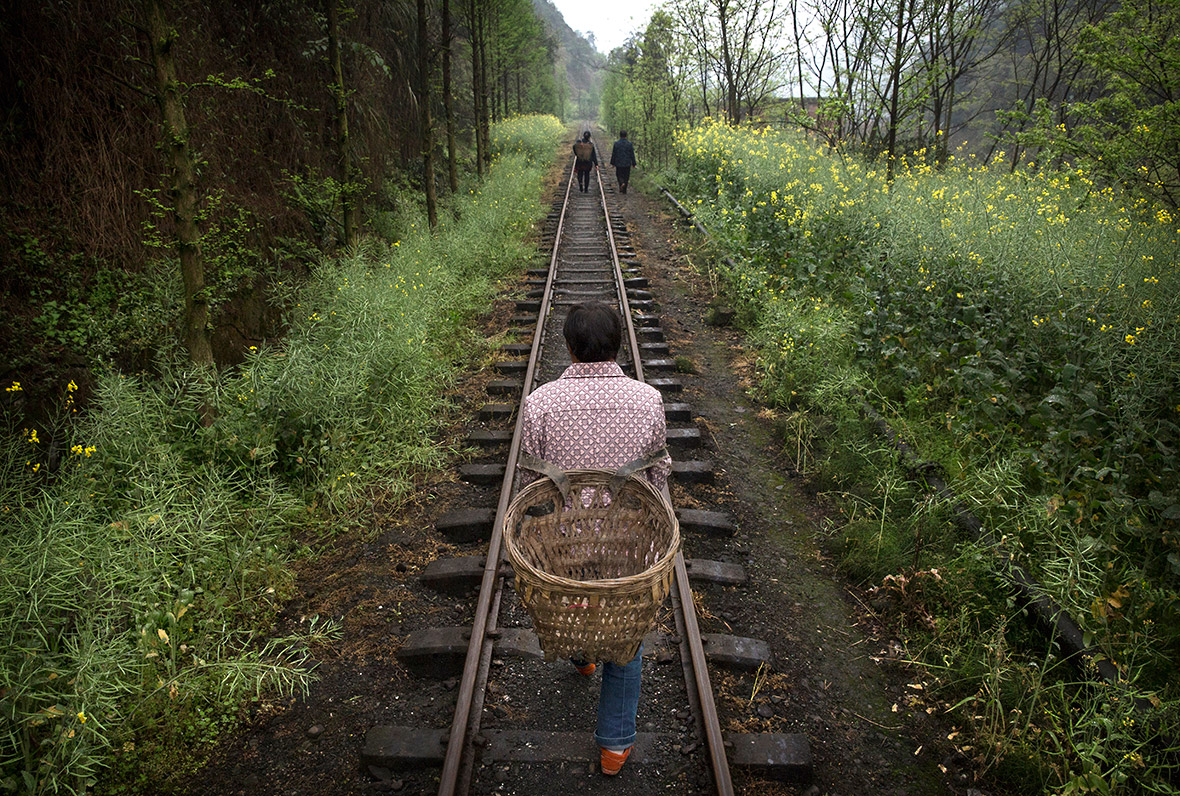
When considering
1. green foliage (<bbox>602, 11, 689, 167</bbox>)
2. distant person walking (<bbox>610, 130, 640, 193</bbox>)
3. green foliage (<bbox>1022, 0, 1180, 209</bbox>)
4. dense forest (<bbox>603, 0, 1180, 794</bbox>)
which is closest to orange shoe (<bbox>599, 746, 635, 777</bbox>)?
dense forest (<bbox>603, 0, 1180, 794</bbox>)

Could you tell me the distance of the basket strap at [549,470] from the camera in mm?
2337

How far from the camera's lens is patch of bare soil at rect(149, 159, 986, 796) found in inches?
105

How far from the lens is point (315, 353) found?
5750mm

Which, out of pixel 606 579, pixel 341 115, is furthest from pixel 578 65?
pixel 606 579

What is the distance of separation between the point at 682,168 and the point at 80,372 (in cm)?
1752

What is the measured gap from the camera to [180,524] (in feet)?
11.6

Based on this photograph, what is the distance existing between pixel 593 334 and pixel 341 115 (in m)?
7.08

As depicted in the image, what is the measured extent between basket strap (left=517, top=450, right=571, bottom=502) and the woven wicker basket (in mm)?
54

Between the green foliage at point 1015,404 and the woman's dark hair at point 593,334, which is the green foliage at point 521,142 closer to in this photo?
the green foliage at point 1015,404

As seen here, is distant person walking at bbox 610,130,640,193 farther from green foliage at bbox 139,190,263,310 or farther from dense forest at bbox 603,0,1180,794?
green foliage at bbox 139,190,263,310

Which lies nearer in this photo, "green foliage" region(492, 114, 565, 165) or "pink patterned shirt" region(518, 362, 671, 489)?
"pink patterned shirt" region(518, 362, 671, 489)

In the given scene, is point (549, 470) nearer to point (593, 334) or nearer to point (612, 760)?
point (593, 334)

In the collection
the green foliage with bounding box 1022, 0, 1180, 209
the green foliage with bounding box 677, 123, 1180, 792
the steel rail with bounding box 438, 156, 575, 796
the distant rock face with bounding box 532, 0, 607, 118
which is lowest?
the steel rail with bounding box 438, 156, 575, 796

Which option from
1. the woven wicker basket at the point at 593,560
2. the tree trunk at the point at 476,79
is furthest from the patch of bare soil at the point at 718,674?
the tree trunk at the point at 476,79
